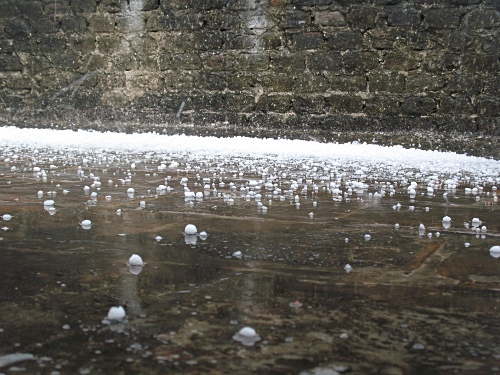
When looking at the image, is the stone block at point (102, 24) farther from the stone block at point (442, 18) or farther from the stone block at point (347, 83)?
the stone block at point (442, 18)

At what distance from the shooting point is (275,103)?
729 cm

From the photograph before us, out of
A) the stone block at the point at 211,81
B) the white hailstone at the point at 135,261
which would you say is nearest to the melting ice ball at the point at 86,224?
the white hailstone at the point at 135,261

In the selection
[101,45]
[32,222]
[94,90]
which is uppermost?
[101,45]

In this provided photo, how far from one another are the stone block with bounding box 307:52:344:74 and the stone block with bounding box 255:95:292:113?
446 mm

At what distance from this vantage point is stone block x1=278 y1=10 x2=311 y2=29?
7.01 m

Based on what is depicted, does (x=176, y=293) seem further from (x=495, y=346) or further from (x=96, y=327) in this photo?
(x=495, y=346)

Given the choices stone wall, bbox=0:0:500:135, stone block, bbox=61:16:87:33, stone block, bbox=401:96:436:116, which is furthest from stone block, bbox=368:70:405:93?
stone block, bbox=61:16:87:33

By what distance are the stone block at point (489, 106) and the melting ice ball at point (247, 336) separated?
5.95 metres

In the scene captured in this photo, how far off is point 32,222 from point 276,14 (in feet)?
17.4

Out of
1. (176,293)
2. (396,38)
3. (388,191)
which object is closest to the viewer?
(176,293)

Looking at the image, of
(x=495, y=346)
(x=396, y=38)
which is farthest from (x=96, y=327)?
(x=396, y=38)

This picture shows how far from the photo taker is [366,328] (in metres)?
1.27

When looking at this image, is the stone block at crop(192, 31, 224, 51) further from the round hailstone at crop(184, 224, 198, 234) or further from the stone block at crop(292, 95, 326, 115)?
the round hailstone at crop(184, 224, 198, 234)

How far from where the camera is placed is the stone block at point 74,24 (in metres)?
7.82
